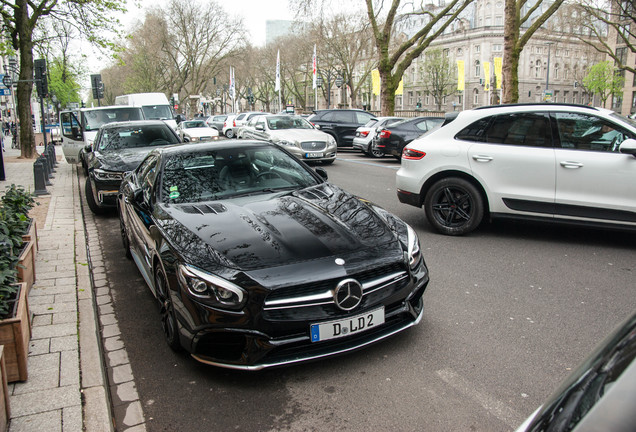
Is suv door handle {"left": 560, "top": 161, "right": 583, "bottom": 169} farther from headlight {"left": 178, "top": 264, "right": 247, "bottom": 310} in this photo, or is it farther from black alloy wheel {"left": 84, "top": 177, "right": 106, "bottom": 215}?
black alloy wheel {"left": 84, "top": 177, "right": 106, "bottom": 215}

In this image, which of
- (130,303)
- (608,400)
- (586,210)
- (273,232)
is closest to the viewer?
(608,400)

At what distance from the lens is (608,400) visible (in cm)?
108

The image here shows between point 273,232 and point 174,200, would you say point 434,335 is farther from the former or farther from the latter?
point 174,200

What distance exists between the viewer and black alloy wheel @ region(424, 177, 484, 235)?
697cm

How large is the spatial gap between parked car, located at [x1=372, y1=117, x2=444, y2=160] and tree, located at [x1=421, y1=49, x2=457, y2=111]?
65866 mm

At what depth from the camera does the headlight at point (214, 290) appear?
3.20 meters

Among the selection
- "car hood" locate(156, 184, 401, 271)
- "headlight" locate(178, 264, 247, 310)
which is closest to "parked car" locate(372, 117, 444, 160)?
"car hood" locate(156, 184, 401, 271)

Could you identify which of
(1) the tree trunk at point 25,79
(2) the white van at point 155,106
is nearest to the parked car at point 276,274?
(2) the white van at point 155,106

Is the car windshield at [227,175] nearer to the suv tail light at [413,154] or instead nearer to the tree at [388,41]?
the suv tail light at [413,154]

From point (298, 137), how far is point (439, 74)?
7086 centimetres

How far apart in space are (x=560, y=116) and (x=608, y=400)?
611 centimetres

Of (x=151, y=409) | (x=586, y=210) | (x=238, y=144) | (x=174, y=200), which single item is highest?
(x=238, y=144)

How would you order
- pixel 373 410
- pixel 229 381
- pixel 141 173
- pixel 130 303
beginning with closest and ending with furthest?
pixel 373 410
pixel 229 381
pixel 130 303
pixel 141 173

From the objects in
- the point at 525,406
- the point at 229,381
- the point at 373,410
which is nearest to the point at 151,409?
the point at 229,381
